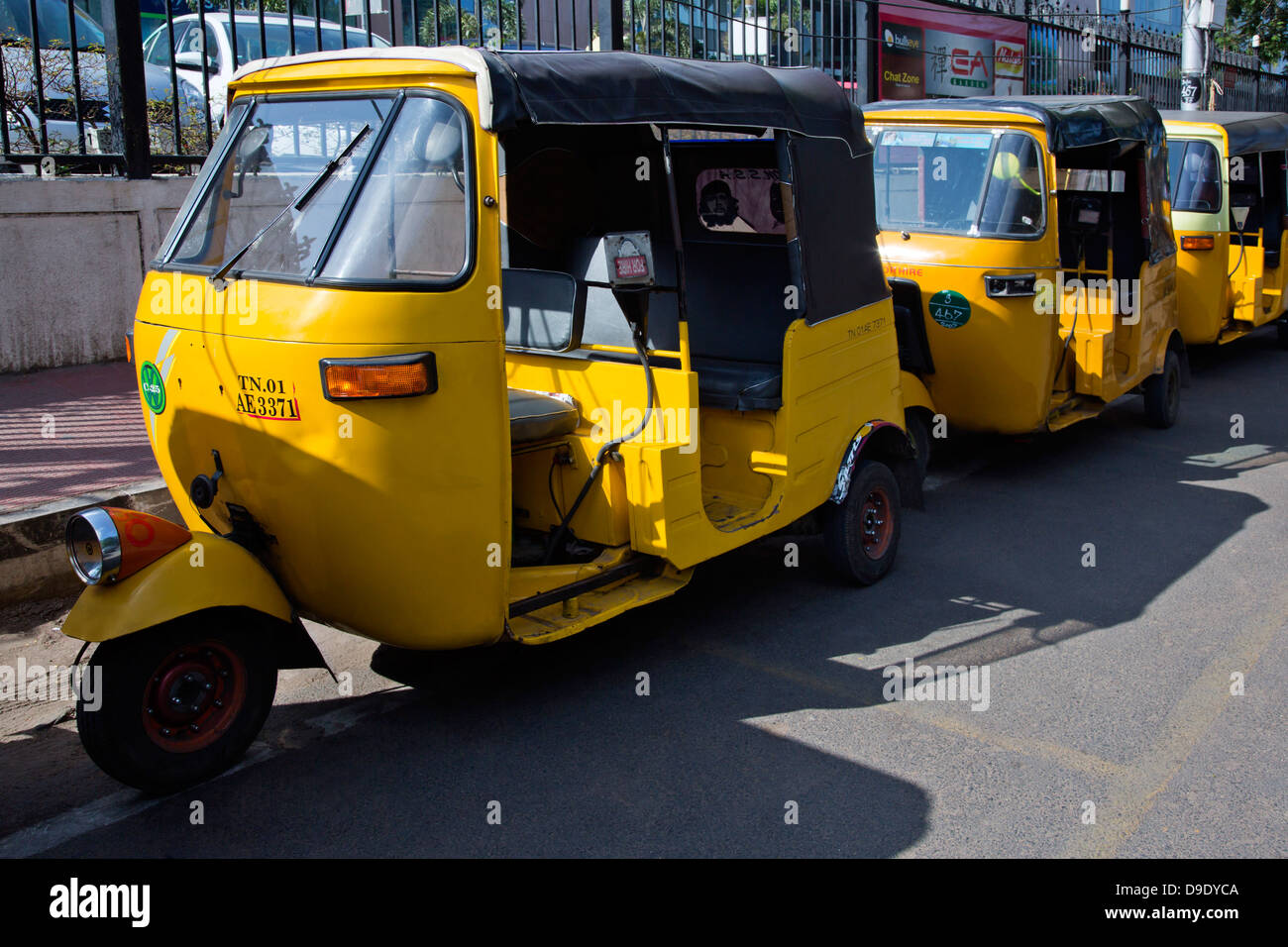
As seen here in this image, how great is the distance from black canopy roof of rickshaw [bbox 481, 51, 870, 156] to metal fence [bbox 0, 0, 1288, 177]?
10.2 ft

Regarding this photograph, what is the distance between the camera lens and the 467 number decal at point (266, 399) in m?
3.91

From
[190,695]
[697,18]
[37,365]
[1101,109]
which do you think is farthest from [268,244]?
[697,18]

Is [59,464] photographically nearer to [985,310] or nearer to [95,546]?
[95,546]

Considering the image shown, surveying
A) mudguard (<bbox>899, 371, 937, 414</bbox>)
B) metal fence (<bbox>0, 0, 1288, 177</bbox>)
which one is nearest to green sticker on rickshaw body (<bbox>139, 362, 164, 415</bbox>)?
metal fence (<bbox>0, 0, 1288, 177</bbox>)

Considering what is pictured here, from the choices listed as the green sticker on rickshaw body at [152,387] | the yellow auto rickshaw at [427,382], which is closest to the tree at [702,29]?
the yellow auto rickshaw at [427,382]

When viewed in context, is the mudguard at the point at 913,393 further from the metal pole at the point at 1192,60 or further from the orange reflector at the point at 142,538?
the metal pole at the point at 1192,60

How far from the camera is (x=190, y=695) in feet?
12.9

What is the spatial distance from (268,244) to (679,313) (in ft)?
5.28

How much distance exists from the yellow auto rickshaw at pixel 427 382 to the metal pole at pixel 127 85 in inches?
159

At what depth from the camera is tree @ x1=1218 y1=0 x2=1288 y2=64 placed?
22.4 m

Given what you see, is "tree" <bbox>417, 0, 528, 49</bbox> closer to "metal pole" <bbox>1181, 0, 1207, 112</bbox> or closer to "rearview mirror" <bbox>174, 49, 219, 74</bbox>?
"rearview mirror" <bbox>174, 49, 219, 74</bbox>

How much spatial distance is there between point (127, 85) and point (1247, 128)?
994 centimetres

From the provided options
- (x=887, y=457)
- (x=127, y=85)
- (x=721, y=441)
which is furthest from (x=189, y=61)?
(x=887, y=457)

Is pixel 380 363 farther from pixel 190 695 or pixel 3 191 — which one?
pixel 3 191
